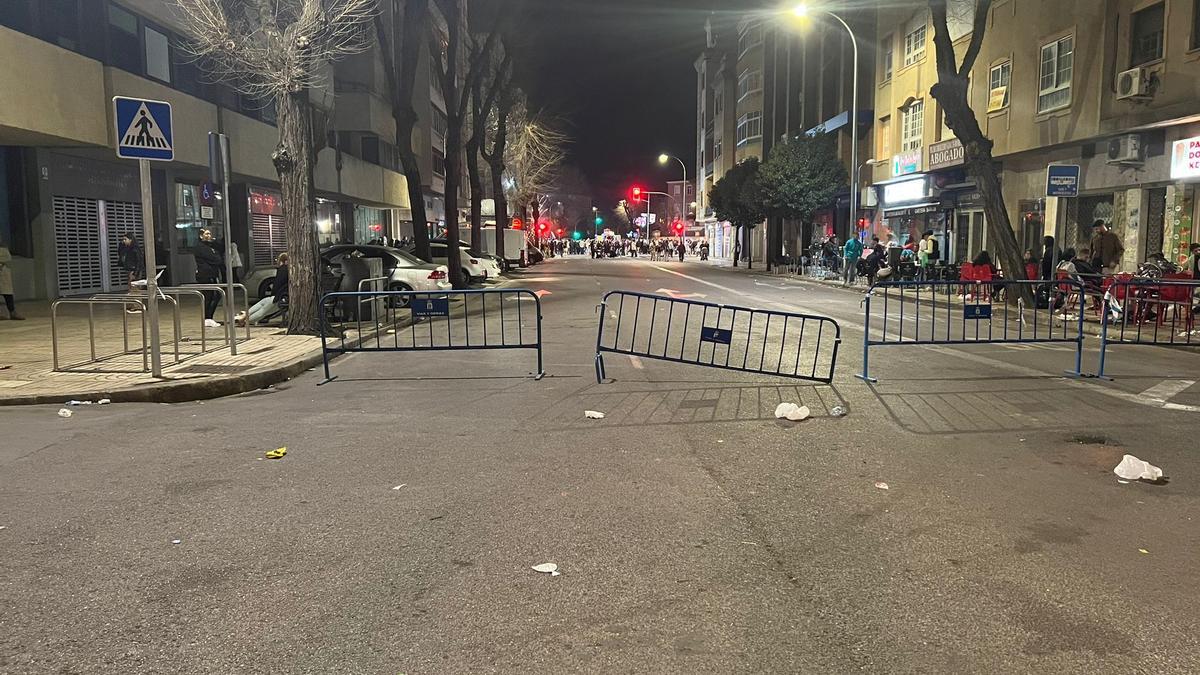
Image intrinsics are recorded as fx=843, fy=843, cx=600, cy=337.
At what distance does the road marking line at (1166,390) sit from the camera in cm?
862

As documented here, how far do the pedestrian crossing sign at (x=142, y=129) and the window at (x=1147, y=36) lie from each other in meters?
19.6

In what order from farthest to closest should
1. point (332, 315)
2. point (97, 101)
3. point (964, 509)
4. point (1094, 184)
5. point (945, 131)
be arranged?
1. point (945, 131)
2. point (1094, 184)
3. point (97, 101)
4. point (332, 315)
5. point (964, 509)

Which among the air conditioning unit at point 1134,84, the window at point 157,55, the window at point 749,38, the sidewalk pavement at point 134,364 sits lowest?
the sidewalk pavement at point 134,364

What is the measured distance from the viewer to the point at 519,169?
5741 centimetres

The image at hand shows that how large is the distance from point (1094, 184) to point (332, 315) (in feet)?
60.9

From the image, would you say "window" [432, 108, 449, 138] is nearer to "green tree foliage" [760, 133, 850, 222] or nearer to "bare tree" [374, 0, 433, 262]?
"green tree foliage" [760, 133, 850, 222]

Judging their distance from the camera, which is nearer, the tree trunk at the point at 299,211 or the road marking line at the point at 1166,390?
the road marking line at the point at 1166,390

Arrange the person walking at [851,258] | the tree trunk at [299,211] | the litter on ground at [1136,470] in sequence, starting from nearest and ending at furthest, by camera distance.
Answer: the litter on ground at [1136,470]
the tree trunk at [299,211]
the person walking at [851,258]

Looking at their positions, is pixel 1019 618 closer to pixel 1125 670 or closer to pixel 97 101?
pixel 1125 670

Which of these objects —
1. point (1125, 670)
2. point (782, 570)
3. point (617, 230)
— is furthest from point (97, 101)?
point (617, 230)

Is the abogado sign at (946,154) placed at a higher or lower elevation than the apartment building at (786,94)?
lower

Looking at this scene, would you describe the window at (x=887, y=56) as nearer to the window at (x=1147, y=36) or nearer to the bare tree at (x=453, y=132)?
the window at (x=1147, y=36)

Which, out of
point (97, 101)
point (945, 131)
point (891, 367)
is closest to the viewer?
point (891, 367)

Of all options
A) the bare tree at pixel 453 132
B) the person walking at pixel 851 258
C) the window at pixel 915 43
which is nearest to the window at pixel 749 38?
the window at pixel 915 43
